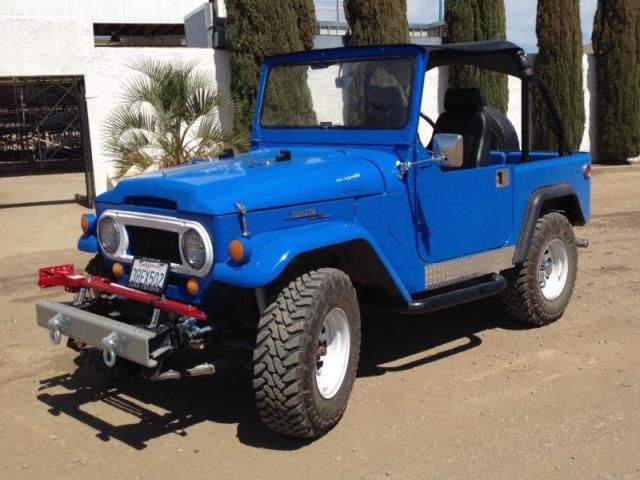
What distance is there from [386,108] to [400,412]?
1900 millimetres

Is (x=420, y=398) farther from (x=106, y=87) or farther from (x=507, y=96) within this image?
(x=507, y=96)

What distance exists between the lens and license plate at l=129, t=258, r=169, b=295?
416 cm

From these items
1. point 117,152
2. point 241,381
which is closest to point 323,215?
point 241,381

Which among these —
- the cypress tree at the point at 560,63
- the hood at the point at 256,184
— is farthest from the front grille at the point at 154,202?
the cypress tree at the point at 560,63

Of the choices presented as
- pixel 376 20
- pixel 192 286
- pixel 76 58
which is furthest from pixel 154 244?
pixel 376 20

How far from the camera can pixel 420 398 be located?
4.70 meters

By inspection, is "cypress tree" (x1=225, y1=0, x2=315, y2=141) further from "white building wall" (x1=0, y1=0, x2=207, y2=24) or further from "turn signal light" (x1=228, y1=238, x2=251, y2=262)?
"white building wall" (x1=0, y1=0, x2=207, y2=24)

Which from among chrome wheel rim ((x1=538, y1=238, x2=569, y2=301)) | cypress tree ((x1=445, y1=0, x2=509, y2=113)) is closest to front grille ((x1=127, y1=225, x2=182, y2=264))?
chrome wheel rim ((x1=538, y1=238, x2=569, y2=301))

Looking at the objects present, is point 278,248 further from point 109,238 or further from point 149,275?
point 109,238

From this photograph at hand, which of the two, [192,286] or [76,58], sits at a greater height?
[76,58]

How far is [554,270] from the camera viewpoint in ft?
20.5

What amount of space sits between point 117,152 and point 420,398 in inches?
264

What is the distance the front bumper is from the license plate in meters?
0.28

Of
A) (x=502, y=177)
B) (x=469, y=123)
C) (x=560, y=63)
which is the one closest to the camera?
(x=502, y=177)
